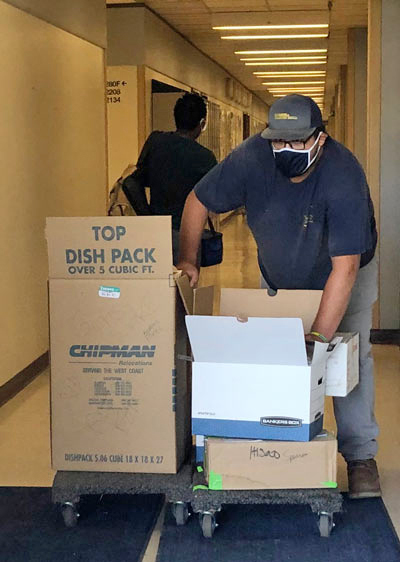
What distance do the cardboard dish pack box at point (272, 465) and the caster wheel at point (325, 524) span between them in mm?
88

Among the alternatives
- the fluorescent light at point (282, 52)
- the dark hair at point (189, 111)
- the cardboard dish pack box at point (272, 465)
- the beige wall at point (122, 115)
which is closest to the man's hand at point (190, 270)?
the cardboard dish pack box at point (272, 465)

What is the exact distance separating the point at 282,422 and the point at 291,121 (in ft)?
2.91

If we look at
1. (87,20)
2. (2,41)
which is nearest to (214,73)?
(87,20)

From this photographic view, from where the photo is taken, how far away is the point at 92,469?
2.86m

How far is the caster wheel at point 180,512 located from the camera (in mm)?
2789

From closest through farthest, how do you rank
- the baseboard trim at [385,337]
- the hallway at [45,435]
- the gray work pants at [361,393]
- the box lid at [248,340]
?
the box lid at [248,340] → the gray work pants at [361,393] → the hallway at [45,435] → the baseboard trim at [385,337]

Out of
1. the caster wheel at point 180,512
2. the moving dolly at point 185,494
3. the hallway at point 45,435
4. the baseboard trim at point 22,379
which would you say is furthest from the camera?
the baseboard trim at point 22,379

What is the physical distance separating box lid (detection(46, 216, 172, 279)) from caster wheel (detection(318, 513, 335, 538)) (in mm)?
860

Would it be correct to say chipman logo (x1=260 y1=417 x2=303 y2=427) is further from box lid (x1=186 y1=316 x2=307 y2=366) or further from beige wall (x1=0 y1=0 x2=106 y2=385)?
beige wall (x1=0 y1=0 x2=106 y2=385)

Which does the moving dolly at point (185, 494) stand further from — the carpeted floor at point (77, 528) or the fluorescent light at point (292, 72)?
the fluorescent light at point (292, 72)

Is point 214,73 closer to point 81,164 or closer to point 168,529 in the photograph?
point 81,164

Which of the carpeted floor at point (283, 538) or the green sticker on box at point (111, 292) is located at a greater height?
the green sticker on box at point (111, 292)

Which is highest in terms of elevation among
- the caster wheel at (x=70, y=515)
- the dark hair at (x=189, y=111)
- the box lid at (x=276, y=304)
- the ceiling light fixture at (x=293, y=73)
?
the ceiling light fixture at (x=293, y=73)

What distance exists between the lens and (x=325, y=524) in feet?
8.88
